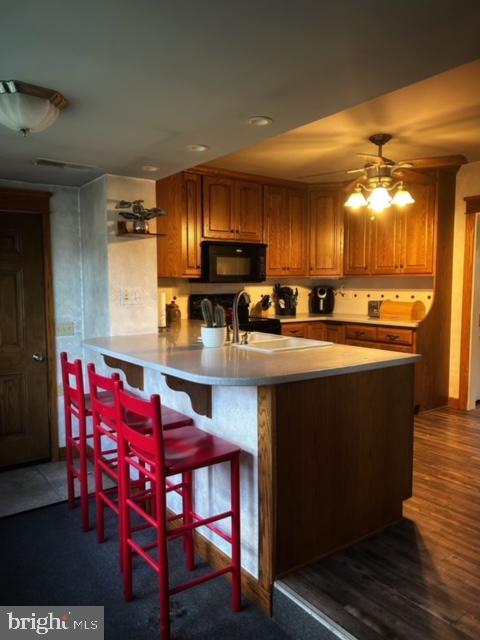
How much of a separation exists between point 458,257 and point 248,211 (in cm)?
216

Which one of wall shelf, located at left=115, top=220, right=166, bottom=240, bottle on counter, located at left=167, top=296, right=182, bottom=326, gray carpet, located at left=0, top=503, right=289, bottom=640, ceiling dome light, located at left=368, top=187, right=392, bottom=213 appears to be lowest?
gray carpet, located at left=0, top=503, right=289, bottom=640

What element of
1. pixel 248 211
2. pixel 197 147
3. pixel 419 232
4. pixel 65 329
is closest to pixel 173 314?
pixel 65 329

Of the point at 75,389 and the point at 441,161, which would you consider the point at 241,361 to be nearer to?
the point at 75,389

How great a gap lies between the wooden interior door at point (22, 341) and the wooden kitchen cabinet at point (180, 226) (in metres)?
1.04

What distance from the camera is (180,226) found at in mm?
4309

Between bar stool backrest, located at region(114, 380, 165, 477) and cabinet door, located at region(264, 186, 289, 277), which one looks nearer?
bar stool backrest, located at region(114, 380, 165, 477)

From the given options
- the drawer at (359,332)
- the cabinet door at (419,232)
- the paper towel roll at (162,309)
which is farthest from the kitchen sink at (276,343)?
the cabinet door at (419,232)

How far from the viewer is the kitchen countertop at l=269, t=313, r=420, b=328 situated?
4631mm

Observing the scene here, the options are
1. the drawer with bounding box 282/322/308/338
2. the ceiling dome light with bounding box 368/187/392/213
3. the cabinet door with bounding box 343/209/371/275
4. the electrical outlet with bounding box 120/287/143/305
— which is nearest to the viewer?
the ceiling dome light with bounding box 368/187/392/213

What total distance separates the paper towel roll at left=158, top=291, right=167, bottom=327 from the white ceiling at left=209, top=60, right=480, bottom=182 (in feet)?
4.35

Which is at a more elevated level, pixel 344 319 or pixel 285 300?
pixel 285 300

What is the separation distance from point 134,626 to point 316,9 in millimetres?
2305

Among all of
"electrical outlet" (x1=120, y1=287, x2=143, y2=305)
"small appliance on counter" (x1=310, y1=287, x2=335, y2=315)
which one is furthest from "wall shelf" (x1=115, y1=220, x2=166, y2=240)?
"small appliance on counter" (x1=310, y1=287, x2=335, y2=315)

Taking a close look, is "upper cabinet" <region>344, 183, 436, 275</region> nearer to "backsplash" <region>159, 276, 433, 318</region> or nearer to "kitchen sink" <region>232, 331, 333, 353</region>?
"backsplash" <region>159, 276, 433, 318</region>
